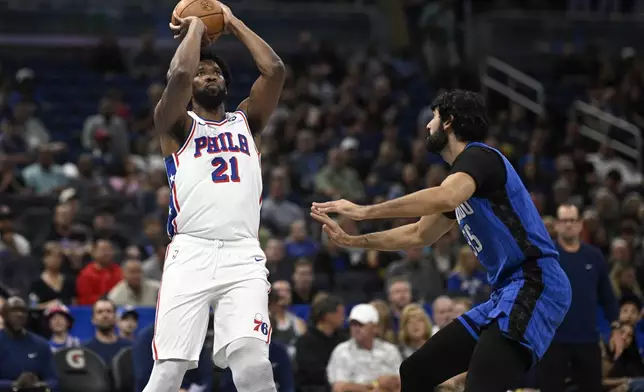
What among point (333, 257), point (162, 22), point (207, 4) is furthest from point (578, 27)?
point (207, 4)

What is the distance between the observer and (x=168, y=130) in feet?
20.8

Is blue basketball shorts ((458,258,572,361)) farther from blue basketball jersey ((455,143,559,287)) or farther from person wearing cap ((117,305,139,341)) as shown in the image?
person wearing cap ((117,305,139,341))

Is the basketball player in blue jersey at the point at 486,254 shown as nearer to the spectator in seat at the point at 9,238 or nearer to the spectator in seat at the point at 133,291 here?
the spectator in seat at the point at 133,291

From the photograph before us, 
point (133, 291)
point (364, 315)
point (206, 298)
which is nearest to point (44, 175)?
point (133, 291)

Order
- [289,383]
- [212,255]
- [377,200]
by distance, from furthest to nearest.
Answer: [377,200] < [289,383] < [212,255]

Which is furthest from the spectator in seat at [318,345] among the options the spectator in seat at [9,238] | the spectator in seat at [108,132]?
the spectator in seat at [108,132]

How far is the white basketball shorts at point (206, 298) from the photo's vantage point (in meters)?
6.11

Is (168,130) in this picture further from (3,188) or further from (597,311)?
(3,188)

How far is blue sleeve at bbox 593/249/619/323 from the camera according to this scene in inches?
401

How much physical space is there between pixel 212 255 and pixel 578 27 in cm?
1862

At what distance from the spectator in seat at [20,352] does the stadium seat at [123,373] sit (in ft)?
1.78

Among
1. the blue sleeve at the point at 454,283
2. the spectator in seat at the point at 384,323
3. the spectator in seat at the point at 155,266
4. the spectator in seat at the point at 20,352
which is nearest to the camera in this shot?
the spectator in seat at the point at 20,352

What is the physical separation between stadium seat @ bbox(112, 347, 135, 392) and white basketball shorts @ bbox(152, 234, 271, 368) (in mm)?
4021

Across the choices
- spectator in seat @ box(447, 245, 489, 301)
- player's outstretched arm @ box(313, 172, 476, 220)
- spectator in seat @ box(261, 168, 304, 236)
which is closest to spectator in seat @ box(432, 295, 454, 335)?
spectator in seat @ box(447, 245, 489, 301)
